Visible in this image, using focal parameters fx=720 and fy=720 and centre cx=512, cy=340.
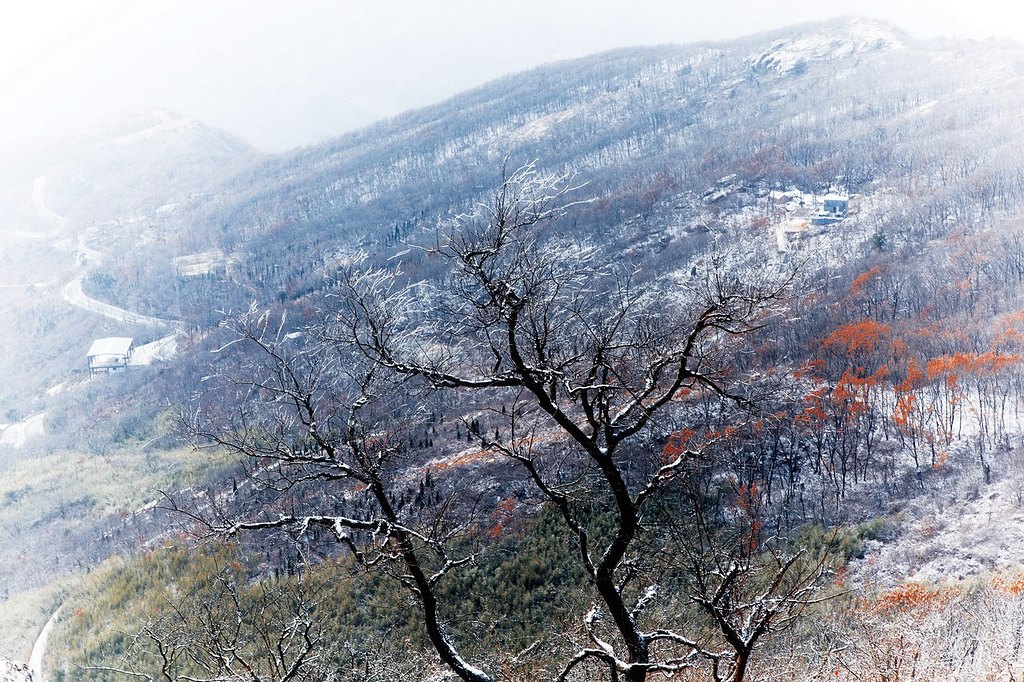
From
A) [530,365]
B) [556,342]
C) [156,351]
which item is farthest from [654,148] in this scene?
[530,365]

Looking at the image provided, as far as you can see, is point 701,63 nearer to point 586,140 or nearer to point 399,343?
point 586,140

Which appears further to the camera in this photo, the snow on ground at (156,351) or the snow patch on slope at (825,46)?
the snow patch on slope at (825,46)

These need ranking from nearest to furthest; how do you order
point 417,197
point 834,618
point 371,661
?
point 834,618 < point 371,661 < point 417,197

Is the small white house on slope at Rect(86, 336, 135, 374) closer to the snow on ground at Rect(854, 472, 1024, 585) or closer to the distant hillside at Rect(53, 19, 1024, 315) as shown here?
the distant hillside at Rect(53, 19, 1024, 315)

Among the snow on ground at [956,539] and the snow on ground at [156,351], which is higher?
the snow on ground at [156,351]

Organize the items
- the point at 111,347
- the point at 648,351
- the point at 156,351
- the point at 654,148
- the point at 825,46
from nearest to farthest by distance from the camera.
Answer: the point at 648,351, the point at 156,351, the point at 111,347, the point at 654,148, the point at 825,46

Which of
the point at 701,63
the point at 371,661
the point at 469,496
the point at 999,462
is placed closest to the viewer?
the point at 371,661

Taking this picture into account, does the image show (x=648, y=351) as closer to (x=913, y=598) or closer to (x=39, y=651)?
(x=913, y=598)

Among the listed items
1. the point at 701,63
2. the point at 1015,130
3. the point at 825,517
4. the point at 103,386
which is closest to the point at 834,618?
the point at 825,517

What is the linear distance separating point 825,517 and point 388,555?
84.3ft

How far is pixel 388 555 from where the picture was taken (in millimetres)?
7496

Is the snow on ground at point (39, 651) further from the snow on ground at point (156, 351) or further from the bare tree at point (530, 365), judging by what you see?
the snow on ground at point (156, 351)

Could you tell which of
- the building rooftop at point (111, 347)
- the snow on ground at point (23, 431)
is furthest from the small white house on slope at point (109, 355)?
the snow on ground at point (23, 431)

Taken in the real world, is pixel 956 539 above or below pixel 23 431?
above
